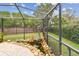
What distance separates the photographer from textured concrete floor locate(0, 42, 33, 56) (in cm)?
205

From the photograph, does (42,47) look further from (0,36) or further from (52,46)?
(0,36)

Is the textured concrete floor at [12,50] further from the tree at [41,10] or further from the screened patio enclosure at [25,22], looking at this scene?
the tree at [41,10]

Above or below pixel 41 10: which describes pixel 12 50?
below

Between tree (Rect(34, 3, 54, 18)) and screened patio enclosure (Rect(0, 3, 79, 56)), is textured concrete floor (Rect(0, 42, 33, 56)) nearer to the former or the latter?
screened patio enclosure (Rect(0, 3, 79, 56))

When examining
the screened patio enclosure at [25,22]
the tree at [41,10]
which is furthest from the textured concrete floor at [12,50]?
the tree at [41,10]

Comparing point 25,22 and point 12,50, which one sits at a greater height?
point 25,22

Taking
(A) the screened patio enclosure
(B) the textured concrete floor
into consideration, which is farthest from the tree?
(B) the textured concrete floor

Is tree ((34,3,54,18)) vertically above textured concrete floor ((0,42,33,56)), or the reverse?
tree ((34,3,54,18))

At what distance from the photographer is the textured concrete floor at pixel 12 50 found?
2.05 meters

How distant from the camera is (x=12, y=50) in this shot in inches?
81.0

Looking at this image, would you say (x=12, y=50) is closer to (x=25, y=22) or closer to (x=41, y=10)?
(x=25, y=22)

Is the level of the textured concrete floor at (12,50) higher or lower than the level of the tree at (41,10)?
lower

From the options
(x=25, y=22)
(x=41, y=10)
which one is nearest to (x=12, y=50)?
(x=25, y=22)

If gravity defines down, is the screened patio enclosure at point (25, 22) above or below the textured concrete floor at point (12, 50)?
above
